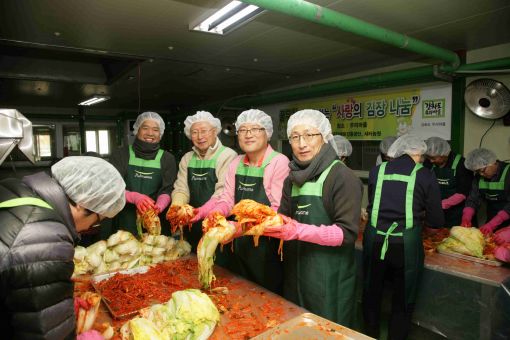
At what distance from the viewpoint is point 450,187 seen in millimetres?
5594

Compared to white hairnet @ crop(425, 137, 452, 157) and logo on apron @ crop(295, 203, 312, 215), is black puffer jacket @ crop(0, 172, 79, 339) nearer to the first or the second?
logo on apron @ crop(295, 203, 312, 215)

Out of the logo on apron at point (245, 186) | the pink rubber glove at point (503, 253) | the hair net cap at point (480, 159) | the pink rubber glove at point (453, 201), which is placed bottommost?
the pink rubber glove at point (503, 253)

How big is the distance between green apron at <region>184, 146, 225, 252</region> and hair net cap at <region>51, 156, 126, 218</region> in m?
2.09

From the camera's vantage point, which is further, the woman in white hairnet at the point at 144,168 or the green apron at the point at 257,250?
the woman in white hairnet at the point at 144,168

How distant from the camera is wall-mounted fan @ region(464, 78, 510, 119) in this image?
510cm

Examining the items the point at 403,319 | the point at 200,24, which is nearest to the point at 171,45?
the point at 200,24

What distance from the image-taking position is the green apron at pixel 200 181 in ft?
13.2

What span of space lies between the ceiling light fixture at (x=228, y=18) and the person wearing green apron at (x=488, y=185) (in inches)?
151

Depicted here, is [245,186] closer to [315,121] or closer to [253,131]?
[253,131]

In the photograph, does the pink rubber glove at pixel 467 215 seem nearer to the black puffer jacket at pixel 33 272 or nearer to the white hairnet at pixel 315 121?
the white hairnet at pixel 315 121

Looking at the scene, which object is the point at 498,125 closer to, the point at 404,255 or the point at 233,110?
the point at 404,255

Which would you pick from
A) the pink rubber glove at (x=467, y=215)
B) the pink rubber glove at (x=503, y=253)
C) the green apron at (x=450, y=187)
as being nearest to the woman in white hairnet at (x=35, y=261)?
the pink rubber glove at (x=503, y=253)

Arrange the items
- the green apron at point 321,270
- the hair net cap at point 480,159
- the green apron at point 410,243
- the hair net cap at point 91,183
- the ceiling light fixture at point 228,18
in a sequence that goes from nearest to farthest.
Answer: the hair net cap at point 91,183, the green apron at point 321,270, the ceiling light fixture at point 228,18, the green apron at point 410,243, the hair net cap at point 480,159

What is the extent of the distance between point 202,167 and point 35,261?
2793 millimetres
